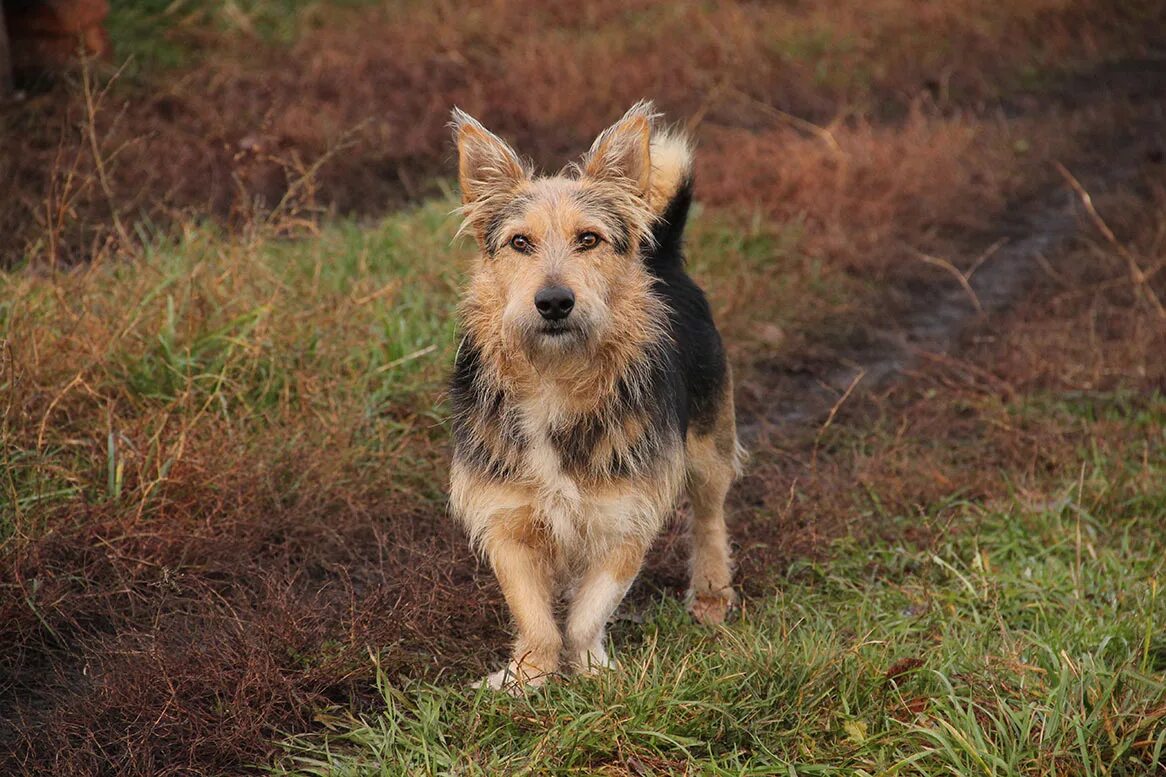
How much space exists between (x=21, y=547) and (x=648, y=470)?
2.31 m

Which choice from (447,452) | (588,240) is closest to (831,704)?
(588,240)

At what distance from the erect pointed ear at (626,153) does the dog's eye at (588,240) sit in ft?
0.97

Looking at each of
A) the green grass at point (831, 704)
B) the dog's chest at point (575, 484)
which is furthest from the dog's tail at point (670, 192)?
the green grass at point (831, 704)

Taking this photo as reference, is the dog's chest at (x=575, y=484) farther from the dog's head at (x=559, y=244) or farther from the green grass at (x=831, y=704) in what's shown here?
the green grass at (x=831, y=704)

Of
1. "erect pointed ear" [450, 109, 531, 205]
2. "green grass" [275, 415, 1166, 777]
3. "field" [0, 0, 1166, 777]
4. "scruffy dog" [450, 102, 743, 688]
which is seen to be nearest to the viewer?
"green grass" [275, 415, 1166, 777]

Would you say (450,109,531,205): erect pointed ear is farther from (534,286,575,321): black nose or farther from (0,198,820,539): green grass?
(534,286,575,321): black nose

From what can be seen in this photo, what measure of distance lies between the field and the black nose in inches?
19.4

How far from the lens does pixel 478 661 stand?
14.0 ft

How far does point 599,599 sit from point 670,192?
171 centimetres

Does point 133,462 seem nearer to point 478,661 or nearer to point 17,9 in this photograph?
point 478,661

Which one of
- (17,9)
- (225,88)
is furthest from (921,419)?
(17,9)

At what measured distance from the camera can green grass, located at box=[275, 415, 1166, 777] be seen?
3.41 metres

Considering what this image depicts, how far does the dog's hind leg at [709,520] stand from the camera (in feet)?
15.6

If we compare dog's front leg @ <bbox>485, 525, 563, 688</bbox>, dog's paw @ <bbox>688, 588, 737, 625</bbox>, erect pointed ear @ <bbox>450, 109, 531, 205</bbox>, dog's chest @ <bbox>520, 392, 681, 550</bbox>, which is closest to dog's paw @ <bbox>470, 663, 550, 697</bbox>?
dog's front leg @ <bbox>485, 525, 563, 688</bbox>
